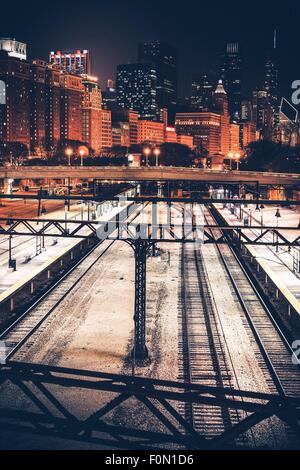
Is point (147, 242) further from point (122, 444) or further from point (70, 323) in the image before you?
point (122, 444)

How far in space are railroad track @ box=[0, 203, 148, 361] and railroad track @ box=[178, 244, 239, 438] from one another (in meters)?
7.65

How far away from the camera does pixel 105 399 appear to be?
21.3m

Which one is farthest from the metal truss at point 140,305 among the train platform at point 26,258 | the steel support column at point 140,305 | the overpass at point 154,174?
the overpass at point 154,174

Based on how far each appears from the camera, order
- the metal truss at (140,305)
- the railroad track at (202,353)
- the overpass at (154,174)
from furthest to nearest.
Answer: the overpass at (154,174) → the metal truss at (140,305) → the railroad track at (202,353)

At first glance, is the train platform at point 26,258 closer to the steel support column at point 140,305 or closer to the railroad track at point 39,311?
the railroad track at point 39,311

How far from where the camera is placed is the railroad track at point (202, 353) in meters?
20.3

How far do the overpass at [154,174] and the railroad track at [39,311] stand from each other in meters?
31.3

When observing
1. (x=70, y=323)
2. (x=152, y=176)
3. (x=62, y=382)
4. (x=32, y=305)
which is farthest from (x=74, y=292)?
(x=152, y=176)

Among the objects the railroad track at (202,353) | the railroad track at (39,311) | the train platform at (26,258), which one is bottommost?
the railroad track at (202,353)

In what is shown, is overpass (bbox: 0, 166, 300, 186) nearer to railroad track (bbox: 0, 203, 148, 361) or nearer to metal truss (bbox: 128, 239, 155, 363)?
railroad track (bbox: 0, 203, 148, 361)

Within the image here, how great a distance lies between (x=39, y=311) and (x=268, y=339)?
13.4 meters

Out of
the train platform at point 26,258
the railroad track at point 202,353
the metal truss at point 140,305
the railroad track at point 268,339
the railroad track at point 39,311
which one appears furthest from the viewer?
the train platform at point 26,258

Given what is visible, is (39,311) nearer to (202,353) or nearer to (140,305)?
(140,305)

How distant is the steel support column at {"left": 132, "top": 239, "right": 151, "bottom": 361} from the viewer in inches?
1009
